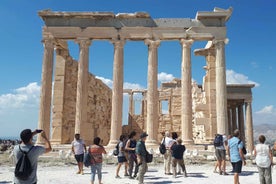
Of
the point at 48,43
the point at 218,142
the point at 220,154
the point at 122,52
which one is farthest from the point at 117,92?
the point at 220,154

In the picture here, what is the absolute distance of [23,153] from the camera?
4.67 meters

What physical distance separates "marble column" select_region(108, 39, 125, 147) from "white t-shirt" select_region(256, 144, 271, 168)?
40.5 feet

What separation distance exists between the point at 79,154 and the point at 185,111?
31.6ft

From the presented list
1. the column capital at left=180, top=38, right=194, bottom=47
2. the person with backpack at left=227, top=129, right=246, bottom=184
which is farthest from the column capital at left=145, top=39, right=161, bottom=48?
the person with backpack at left=227, top=129, right=246, bottom=184

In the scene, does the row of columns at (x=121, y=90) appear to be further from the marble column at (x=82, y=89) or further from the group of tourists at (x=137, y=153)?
the group of tourists at (x=137, y=153)

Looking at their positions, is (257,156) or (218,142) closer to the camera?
(257,156)

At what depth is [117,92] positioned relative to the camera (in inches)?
763

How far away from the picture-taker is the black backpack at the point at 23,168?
4508 millimetres

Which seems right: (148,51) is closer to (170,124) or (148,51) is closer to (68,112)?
(68,112)

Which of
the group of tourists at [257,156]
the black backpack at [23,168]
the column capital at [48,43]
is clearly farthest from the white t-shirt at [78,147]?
the column capital at [48,43]

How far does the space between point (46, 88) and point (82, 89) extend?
7.73 feet

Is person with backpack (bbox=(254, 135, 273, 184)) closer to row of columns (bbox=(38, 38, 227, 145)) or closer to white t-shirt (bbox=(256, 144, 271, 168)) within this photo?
white t-shirt (bbox=(256, 144, 271, 168))

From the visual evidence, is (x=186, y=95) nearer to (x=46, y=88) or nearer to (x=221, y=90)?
(x=221, y=90)

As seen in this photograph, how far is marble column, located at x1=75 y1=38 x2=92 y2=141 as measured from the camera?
1917 centimetres
